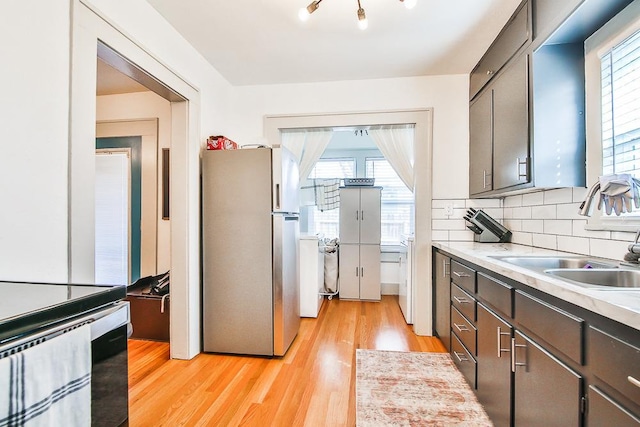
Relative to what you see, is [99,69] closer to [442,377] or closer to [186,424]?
[186,424]

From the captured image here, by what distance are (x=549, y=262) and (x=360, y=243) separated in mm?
2472

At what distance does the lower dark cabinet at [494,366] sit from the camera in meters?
1.32

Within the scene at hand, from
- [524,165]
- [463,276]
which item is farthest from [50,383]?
[524,165]

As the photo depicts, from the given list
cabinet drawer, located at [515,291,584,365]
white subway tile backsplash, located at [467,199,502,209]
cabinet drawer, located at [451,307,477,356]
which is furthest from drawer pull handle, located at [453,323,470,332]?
white subway tile backsplash, located at [467,199,502,209]

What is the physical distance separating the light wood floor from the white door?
0.81 metres

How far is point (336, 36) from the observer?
222 cm

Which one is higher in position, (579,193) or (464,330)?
(579,193)

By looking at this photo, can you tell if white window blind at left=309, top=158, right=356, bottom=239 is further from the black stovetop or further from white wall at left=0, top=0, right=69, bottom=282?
the black stovetop

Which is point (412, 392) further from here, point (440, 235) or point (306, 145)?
point (306, 145)

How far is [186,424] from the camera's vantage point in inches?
62.2

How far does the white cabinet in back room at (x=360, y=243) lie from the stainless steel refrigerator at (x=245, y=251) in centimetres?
167

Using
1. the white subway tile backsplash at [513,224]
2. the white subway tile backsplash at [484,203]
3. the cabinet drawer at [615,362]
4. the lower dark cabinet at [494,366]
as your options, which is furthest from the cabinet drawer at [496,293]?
the white subway tile backsplash at [484,203]

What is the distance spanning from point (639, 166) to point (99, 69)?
383 centimetres

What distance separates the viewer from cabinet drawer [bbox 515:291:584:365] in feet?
2.90
